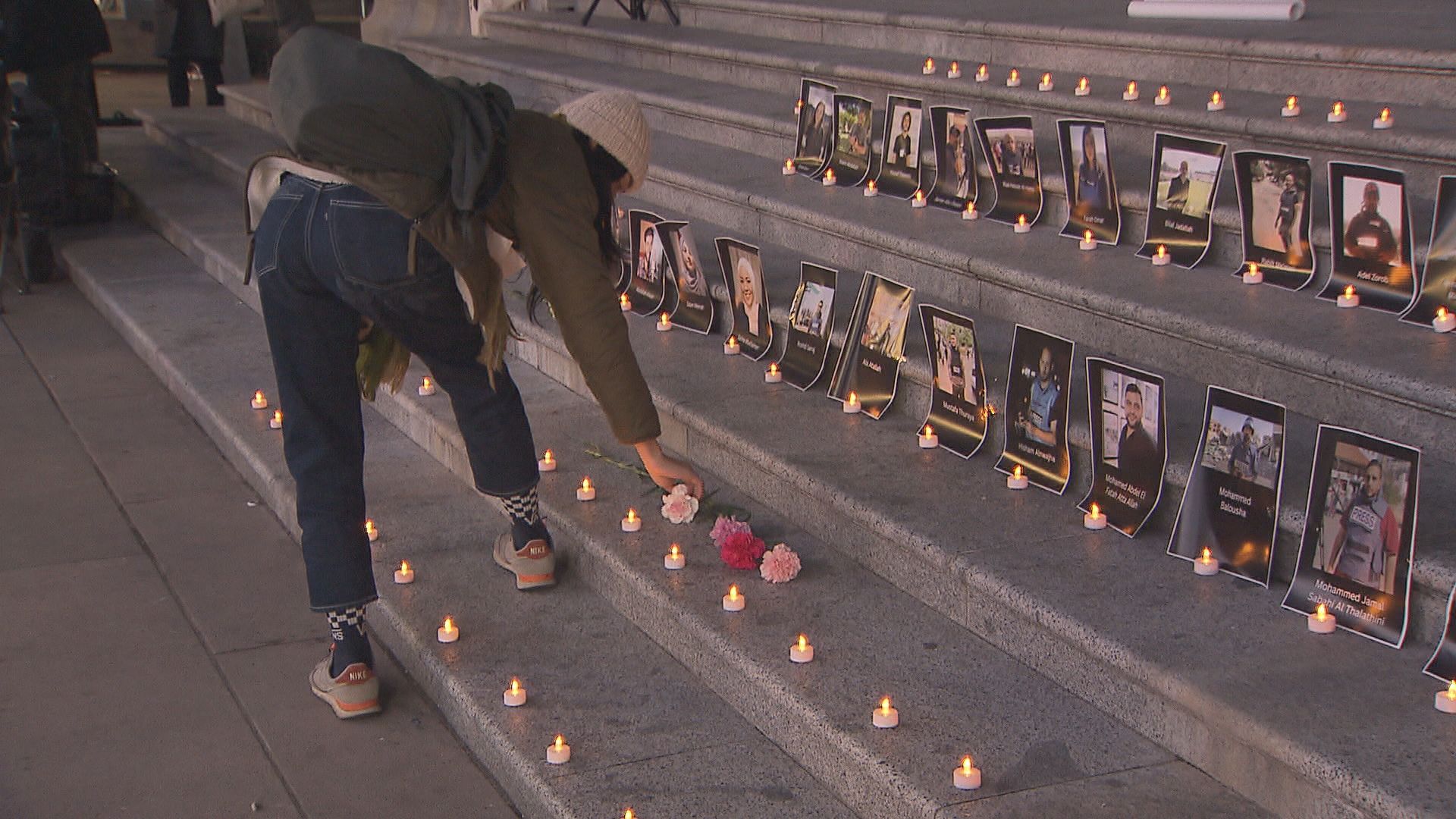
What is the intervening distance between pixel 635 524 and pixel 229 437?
7.03ft

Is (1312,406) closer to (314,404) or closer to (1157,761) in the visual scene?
(1157,761)

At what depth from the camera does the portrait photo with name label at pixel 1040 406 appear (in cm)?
385

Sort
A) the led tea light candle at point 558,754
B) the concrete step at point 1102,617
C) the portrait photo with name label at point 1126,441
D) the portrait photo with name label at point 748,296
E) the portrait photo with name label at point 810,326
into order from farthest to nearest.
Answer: the portrait photo with name label at point 748,296
the portrait photo with name label at point 810,326
the portrait photo with name label at point 1126,441
the led tea light candle at point 558,754
the concrete step at point 1102,617


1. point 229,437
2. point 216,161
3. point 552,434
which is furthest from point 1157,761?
point 216,161

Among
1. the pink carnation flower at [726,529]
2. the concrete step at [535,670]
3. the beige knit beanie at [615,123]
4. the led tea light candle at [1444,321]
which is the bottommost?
the concrete step at [535,670]

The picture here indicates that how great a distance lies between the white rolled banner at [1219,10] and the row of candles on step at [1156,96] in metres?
0.64

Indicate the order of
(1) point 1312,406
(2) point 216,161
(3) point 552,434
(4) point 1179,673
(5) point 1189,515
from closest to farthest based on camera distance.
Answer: (4) point 1179,673 → (5) point 1189,515 → (1) point 1312,406 → (3) point 552,434 → (2) point 216,161

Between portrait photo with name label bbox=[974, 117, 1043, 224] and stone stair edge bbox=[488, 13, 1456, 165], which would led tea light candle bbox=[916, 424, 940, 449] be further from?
stone stair edge bbox=[488, 13, 1456, 165]

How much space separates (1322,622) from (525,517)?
6.80 feet

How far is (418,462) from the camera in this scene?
17.4ft

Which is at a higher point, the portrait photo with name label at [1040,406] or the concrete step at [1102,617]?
the portrait photo with name label at [1040,406]

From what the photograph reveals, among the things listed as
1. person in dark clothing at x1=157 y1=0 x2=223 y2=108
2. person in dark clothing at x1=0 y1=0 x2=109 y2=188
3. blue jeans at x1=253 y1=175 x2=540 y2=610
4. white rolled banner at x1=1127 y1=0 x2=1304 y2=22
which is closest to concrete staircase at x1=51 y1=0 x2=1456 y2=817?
blue jeans at x1=253 y1=175 x2=540 y2=610

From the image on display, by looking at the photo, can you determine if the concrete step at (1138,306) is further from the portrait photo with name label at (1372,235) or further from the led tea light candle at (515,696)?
the led tea light candle at (515,696)

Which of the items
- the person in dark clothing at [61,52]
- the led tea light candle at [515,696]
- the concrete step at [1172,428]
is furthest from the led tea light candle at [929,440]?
the person in dark clothing at [61,52]
